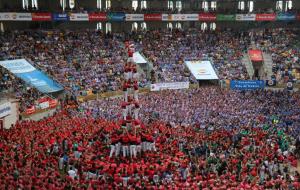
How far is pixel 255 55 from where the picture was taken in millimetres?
57031

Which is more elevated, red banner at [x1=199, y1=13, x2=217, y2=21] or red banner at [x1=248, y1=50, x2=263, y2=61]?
red banner at [x1=199, y1=13, x2=217, y2=21]

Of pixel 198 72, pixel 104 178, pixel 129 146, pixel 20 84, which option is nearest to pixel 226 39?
pixel 198 72

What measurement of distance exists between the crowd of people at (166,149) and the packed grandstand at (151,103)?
0.25 ft

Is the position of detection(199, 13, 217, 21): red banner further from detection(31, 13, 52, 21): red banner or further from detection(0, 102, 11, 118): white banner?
detection(0, 102, 11, 118): white banner

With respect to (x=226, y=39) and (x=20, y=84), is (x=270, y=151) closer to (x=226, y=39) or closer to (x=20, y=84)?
(x=20, y=84)

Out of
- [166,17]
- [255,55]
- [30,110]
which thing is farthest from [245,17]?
[30,110]

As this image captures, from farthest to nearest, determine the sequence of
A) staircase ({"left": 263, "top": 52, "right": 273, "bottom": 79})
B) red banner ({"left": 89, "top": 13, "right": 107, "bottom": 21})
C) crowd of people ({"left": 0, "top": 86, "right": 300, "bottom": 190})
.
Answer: red banner ({"left": 89, "top": 13, "right": 107, "bottom": 21})
staircase ({"left": 263, "top": 52, "right": 273, "bottom": 79})
crowd of people ({"left": 0, "top": 86, "right": 300, "bottom": 190})

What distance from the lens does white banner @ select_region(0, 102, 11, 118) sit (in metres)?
32.0

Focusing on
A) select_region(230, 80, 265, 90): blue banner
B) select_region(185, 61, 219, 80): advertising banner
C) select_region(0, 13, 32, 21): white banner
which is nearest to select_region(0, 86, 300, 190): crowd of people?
select_region(230, 80, 265, 90): blue banner

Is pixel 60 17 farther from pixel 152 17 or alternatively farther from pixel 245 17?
pixel 245 17

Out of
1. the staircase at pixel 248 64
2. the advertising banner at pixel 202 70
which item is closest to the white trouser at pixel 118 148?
the advertising banner at pixel 202 70

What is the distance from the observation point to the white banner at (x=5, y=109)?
3198cm

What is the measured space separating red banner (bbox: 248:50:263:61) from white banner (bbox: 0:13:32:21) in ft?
82.4

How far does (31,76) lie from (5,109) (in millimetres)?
12089
